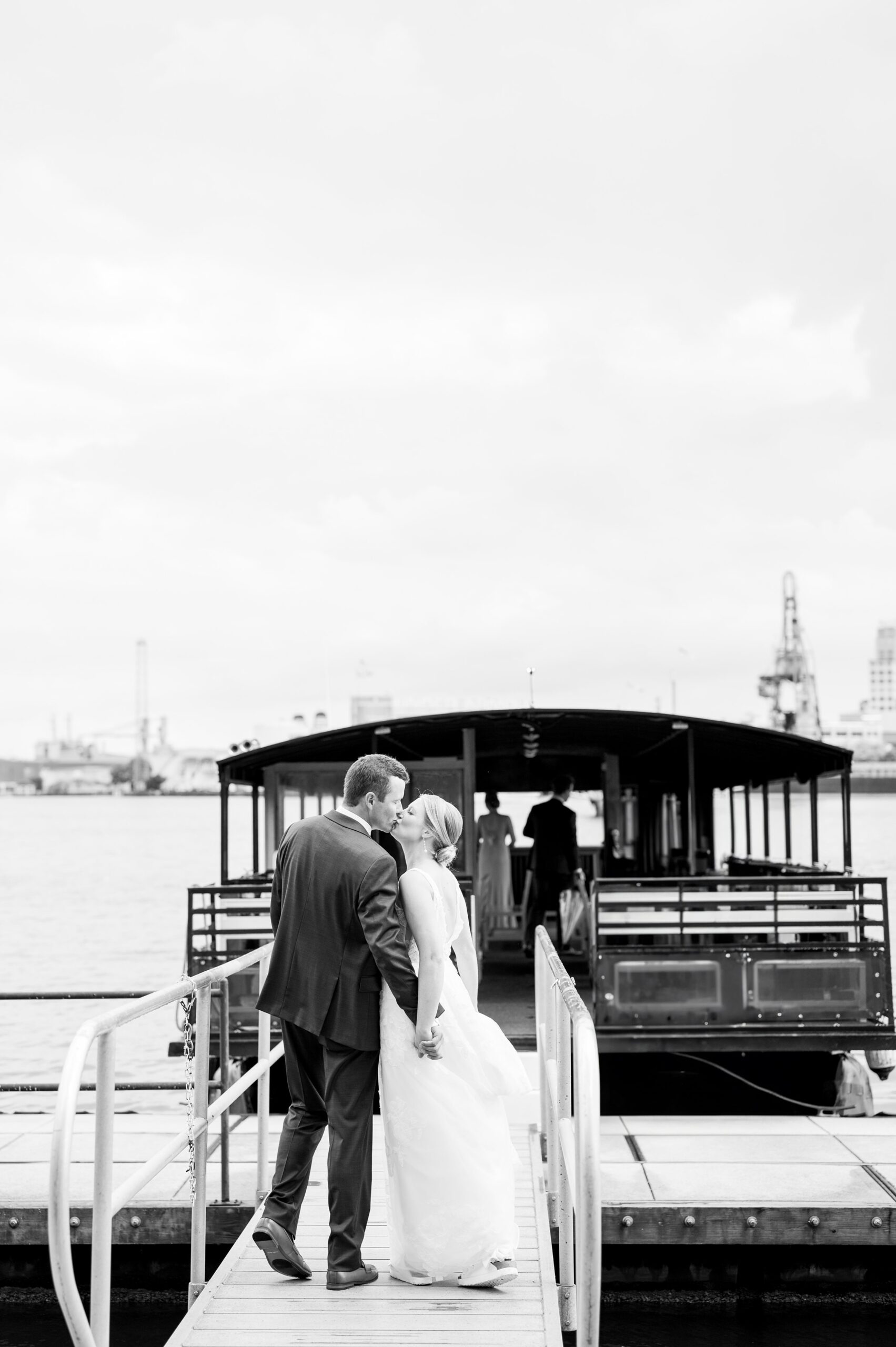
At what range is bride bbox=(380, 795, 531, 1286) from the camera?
5.09m

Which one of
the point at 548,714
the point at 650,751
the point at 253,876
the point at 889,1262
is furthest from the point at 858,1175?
the point at 650,751

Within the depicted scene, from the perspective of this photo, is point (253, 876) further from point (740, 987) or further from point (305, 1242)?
point (305, 1242)

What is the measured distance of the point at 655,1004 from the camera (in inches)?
398

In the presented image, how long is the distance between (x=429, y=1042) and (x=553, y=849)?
870 cm

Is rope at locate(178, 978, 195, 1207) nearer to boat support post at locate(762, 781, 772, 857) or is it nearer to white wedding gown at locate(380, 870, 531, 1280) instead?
white wedding gown at locate(380, 870, 531, 1280)

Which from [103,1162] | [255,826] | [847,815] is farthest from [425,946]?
[255,826]

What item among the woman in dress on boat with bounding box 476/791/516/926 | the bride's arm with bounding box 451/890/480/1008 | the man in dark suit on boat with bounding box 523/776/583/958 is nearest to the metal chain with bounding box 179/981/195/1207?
the bride's arm with bounding box 451/890/480/1008

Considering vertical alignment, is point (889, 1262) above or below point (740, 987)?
below

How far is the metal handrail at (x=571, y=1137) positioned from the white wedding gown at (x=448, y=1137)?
29cm

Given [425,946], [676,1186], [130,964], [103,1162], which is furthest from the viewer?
[130,964]

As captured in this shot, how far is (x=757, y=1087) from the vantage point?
35.8ft

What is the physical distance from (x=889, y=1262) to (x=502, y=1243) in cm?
276

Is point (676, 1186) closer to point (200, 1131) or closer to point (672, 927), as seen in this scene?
point (200, 1131)

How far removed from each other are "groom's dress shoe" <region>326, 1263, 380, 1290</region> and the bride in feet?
0.36
